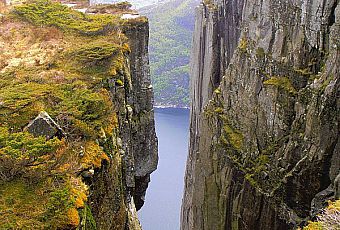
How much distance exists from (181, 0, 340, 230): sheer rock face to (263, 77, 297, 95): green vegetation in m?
0.05

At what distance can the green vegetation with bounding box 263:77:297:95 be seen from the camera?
2139cm

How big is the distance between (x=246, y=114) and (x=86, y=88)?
1286 centimetres

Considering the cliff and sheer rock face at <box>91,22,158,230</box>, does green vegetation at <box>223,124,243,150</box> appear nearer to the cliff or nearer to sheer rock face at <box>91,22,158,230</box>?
sheer rock face at <box>91,22,158,230</box>

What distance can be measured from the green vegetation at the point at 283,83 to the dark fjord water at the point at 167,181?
2214 cm

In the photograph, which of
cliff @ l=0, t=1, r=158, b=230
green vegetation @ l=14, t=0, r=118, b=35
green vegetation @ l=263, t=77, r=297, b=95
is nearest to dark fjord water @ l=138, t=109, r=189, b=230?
cliff @ l=0, t=1, r=158, b=230

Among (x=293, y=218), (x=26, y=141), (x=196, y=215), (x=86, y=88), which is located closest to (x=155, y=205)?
(x=196, y=215)

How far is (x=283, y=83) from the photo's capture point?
2180 centimetres

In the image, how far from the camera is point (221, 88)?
89.2 ft

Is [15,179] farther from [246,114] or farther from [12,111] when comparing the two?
[246,114]

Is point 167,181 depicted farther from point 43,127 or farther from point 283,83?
point 43,127

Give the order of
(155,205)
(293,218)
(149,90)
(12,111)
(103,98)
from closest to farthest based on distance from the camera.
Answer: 1. (12,111)
2. (103,98)
3. (293,218)
4. (149,90)
5. (155,205)

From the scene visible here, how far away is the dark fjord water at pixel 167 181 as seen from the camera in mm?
40938

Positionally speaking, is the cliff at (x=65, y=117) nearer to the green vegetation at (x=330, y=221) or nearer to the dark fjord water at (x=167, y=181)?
the green vegetation at (x=330, y=221)

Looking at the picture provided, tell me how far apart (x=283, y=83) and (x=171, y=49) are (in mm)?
77107
